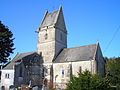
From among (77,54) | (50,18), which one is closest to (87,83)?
(77,54)

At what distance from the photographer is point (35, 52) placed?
55656 mm

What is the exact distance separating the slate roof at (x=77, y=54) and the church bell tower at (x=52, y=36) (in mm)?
2065

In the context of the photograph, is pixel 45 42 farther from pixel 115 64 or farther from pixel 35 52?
pixel 115 64

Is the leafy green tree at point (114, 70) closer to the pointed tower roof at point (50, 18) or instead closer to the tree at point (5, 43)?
the pointed tower roof at point (50, 18)

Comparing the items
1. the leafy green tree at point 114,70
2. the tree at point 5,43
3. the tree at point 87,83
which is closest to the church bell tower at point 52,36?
the tree at point 5,43

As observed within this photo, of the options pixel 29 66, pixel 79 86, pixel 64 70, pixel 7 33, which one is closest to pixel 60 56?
pixel 64 70

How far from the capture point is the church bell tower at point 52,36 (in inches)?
2115

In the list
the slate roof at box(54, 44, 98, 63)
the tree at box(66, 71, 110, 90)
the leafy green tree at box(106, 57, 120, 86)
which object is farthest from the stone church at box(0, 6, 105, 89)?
the tree at box(66, 71, 110, 90)

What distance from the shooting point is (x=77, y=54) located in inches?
1948

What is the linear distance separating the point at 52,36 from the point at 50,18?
6.31m

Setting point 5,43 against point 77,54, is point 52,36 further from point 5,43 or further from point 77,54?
point 5,43

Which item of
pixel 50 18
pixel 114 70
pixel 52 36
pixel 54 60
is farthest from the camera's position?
pixel 50 18

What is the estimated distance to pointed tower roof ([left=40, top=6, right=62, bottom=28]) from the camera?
56.2 metres

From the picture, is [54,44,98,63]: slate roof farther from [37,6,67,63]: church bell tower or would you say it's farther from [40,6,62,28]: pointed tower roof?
[40,6,62,28]: pointed tower roof
